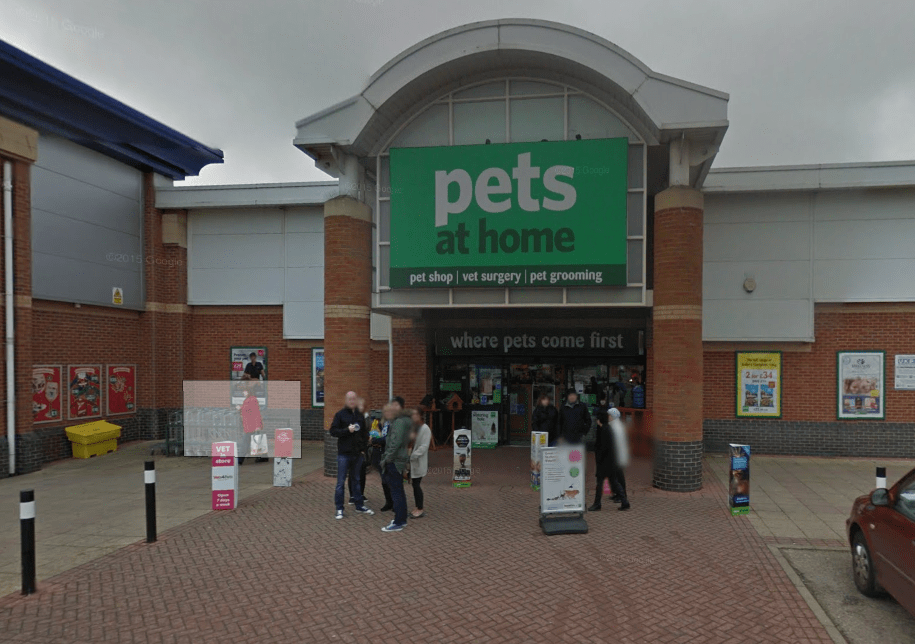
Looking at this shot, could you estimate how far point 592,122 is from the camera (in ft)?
34.2

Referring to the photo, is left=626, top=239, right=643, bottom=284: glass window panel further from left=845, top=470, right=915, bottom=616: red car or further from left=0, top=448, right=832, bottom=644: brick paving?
left=845, top=470, right=915, bottom=616: red car

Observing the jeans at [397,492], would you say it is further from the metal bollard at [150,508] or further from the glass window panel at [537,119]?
the glass window panel at [537,119]

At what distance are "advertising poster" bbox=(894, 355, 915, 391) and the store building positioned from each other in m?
0.05

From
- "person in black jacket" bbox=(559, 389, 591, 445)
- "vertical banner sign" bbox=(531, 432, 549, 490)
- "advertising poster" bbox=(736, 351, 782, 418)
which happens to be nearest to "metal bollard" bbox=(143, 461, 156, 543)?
"vertical banner sign" bbox=(531, 432, 549, 490)

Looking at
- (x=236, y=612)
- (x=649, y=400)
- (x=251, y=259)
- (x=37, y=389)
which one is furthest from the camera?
(x=251, y=259)

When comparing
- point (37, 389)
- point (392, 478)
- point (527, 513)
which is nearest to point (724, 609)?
point (527, 513)

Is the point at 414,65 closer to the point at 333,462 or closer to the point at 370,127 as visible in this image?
the point at 370,127

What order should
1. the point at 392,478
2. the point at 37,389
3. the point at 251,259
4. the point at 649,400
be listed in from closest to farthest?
the point at 392,478 → the point at 37,389 → the point at 649,400 → the point at 251,259

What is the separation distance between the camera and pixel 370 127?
34.8 ft

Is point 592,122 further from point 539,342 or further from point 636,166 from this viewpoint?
point 539,342

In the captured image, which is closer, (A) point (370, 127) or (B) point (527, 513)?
(B) point (527, 513)

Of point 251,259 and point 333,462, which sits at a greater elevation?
point 251,259

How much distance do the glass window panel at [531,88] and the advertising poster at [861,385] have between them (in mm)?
9055

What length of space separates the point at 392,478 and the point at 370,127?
6.62 meters
